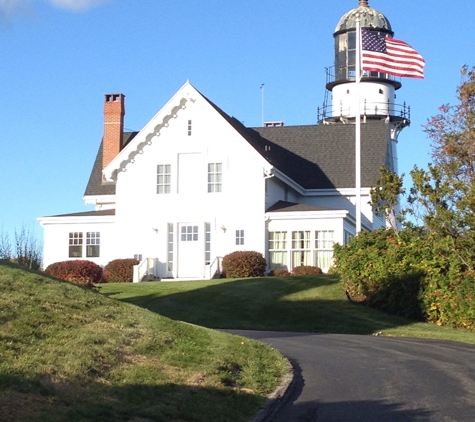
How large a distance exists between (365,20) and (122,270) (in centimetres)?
2227

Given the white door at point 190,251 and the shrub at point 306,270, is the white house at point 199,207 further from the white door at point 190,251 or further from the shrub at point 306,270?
the shrub at point 306,270

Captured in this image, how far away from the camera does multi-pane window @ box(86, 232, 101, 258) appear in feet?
124

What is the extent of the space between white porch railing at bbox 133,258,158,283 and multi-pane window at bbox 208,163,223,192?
3761 millimetres

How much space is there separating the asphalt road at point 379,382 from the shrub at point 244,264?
1465 cm

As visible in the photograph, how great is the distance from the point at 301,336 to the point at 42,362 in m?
11.8

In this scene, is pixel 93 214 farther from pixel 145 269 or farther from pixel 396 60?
pixel 396 60

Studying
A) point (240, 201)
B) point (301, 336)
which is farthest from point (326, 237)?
point (301, 336)

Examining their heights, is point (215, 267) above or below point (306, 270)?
above

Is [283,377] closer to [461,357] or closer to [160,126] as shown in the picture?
[461,357]

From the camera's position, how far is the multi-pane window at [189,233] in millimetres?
36219

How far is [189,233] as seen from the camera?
3628 cm

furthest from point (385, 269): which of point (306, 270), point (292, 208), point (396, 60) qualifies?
point (292, 208)

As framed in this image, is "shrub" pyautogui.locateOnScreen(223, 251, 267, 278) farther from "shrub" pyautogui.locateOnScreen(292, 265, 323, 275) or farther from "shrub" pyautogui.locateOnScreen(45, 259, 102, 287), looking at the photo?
"shrub" pyautogui.locateOnScreen(45, 259, 102, 287)

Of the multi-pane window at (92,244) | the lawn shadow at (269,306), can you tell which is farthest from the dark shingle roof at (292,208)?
the multi-pane window at (92,244)
